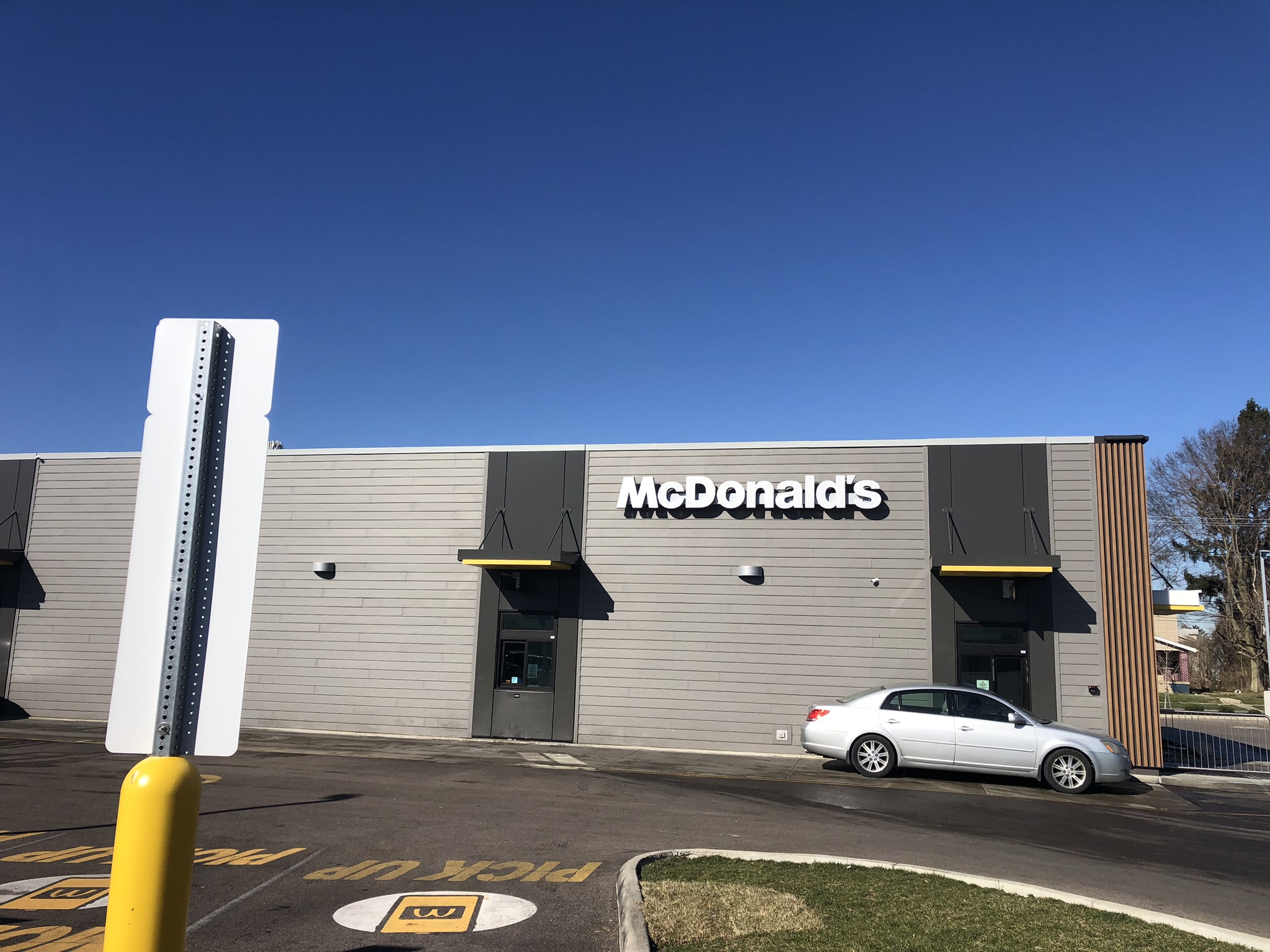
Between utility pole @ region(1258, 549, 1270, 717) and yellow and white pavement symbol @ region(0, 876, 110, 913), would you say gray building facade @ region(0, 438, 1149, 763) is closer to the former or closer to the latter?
utility pole @ region(1258, 549, 1270, 717)

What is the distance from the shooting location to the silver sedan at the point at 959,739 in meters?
13.4

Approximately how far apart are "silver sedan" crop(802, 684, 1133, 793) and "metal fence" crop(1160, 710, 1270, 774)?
410cm

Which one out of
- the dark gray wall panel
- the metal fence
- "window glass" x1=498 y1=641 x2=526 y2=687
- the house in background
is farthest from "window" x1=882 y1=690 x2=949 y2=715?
the house in background

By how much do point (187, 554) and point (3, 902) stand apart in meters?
5.41

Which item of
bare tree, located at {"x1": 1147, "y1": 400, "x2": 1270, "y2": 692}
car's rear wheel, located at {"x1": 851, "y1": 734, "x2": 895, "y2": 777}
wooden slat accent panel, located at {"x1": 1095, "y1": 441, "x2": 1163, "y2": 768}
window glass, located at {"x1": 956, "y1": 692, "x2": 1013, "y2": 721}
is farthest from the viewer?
bare tree, located at {"x1": 1147, "y1": 400, "x2": 1270, "y2": 692}

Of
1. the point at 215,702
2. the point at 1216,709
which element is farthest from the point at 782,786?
the point at 1216,709

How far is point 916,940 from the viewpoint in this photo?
5367 millimetres

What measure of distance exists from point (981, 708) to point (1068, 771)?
1.46 m

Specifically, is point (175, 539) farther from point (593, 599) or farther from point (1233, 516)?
point (1233, 516)

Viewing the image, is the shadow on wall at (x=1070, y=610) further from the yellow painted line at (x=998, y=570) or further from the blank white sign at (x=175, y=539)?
the blank white sign at (x=175, y=539)

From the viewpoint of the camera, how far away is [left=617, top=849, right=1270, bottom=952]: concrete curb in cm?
554

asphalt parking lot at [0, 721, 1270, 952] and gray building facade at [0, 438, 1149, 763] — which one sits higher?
gray building facade at [0, 438, 1149, 763]

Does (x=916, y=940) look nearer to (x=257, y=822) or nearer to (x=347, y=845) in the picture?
(x=347, y=845)

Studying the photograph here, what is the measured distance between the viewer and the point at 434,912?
6121 mm
